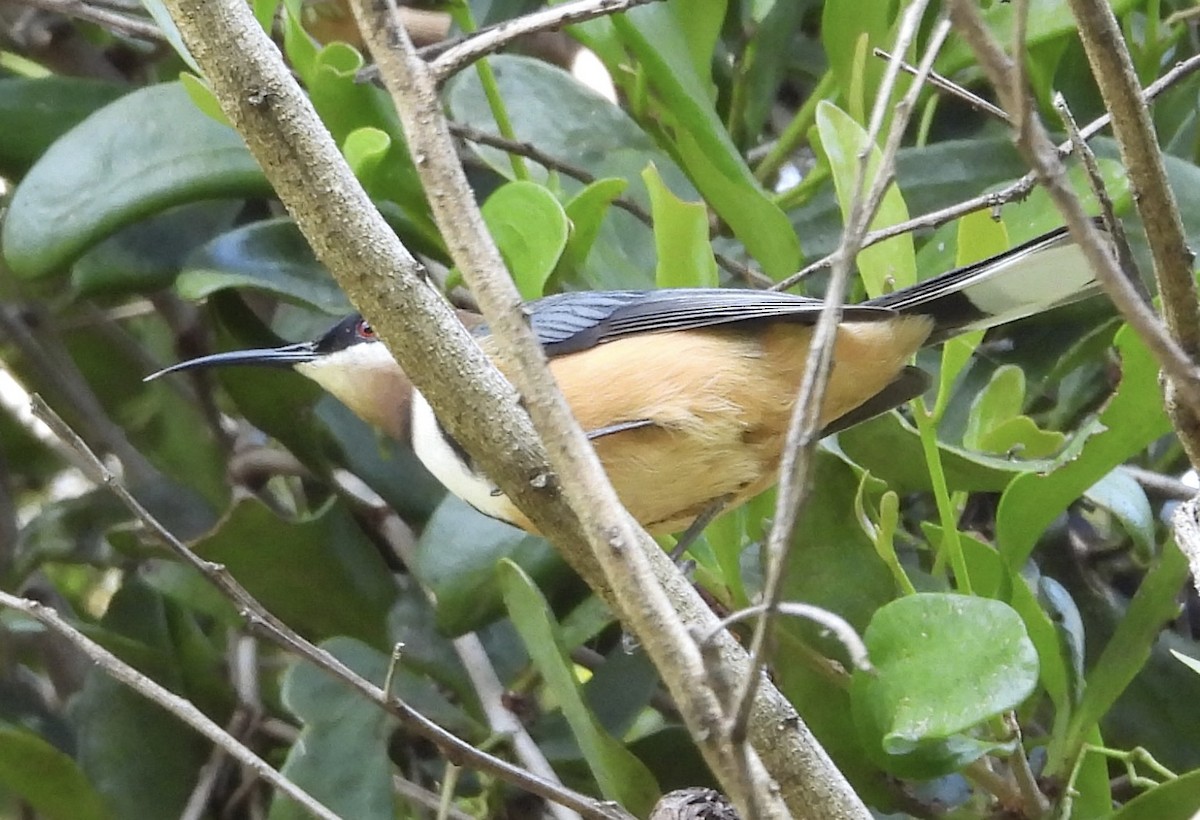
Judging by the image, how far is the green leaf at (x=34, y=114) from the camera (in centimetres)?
172

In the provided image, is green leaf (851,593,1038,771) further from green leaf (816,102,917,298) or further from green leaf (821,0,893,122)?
green leaf (821,0,893,122)

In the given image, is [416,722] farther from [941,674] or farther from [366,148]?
[366,148]

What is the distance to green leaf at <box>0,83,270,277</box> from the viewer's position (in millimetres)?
1500

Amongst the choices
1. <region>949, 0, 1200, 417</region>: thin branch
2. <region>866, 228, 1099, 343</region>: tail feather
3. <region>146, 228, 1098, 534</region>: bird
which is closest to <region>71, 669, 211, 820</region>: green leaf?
<region>146, 228, 1098, 534</region>: bird

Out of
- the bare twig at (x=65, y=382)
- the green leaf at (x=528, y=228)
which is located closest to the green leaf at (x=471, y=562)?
the green leaf at (x=528, y=228)

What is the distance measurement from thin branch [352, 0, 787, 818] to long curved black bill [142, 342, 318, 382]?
0.83 m

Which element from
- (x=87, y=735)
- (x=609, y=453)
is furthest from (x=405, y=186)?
(x=87, y=735)

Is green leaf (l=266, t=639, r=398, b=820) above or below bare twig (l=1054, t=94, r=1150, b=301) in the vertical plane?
below

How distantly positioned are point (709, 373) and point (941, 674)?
481 millimetres

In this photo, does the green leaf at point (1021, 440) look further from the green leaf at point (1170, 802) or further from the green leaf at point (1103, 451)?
the green leaf at point (1170, 802)

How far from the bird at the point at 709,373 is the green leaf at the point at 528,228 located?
102mm

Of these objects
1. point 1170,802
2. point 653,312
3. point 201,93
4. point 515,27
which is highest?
point 201,93

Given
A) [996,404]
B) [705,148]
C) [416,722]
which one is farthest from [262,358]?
[996,404]

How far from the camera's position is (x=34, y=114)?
5.68 feet
